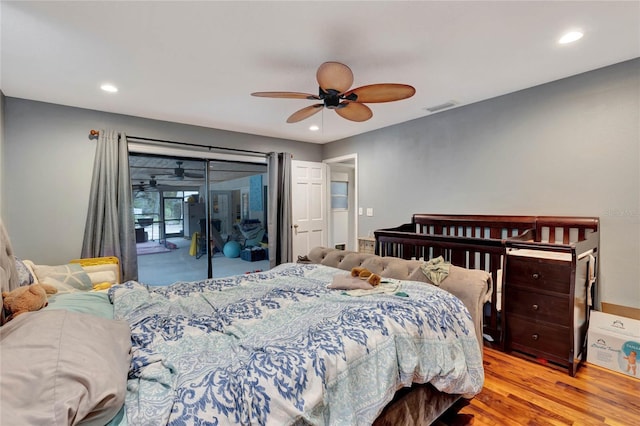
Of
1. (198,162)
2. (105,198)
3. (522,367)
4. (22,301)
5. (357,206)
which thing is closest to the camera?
(22,301)

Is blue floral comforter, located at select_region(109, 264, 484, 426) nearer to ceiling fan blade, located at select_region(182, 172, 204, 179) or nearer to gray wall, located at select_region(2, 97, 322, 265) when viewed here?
gray wall, located at select_region(2, 97, 322, 265)

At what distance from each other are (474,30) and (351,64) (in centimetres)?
92

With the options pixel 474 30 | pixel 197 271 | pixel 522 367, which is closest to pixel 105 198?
pixel 197 271

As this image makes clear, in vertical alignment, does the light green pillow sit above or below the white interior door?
below

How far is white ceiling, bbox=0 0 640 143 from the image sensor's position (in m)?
1.80

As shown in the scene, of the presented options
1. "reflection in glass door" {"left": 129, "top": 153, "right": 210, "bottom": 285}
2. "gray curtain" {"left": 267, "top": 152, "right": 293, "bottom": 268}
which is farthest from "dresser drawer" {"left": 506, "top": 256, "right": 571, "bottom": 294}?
"reflection in glass door" {"left": 129, "top": 153, "right": 210, "bottom": 285}

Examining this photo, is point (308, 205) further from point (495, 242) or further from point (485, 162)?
point (495, 242)

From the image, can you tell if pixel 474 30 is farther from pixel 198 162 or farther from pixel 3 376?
pixel 198 162

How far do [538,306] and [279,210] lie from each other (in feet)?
11.9

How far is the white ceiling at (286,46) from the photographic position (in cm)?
180

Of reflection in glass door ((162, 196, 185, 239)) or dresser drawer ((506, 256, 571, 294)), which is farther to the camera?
reflection in glass door ((162, 196, 185, 239))

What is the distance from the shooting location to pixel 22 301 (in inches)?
47.5

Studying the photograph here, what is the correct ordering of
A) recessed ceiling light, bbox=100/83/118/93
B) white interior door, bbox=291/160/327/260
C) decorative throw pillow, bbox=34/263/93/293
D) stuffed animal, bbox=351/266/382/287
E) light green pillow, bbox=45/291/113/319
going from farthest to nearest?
white interior door, bbox=291/160/327/260
recessed ceiling light, bbox=100/83/118/93
decorative throw pillow, bbox=34/263/93/293
stuffed animal, bbox=351/266/382/287
light green pillow, bbox=45/291/113/319

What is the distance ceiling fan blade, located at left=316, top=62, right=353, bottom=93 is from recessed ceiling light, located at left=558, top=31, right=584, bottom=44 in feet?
5.15
